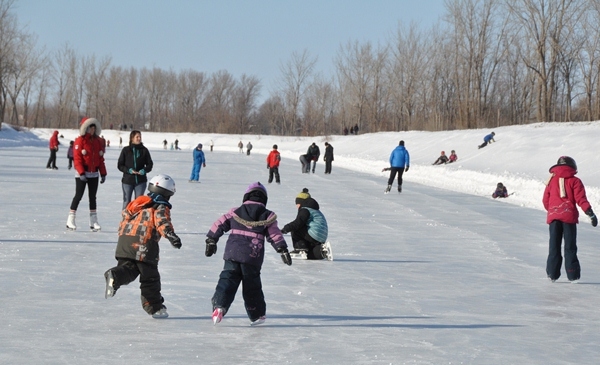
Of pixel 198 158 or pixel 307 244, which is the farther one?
pixel 198 158

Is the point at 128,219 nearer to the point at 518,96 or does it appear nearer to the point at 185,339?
the point at 185,339

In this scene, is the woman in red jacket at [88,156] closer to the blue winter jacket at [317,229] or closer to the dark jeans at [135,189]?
the dark jeans at [135,189]

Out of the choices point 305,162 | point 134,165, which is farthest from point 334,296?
point 305,162

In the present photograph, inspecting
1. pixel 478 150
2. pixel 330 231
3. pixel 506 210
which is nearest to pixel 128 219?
pixel 330 231

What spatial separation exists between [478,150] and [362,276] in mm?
33102

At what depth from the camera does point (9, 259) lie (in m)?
8.49

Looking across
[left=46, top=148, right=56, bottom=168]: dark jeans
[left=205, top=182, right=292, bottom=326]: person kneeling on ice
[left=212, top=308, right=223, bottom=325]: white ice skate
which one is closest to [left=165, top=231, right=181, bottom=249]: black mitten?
[left=205, top=182, right=292, bottom=326]: person kneeling on ice

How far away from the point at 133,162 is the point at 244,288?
20.3ft

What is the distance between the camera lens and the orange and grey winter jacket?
19.3ft

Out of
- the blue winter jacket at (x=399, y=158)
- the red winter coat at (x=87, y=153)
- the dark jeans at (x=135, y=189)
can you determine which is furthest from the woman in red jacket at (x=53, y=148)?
the red winter coat at (x=87, y=153)

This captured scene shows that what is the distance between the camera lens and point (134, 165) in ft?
38.3

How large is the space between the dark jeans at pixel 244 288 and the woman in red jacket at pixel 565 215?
13.2 feet

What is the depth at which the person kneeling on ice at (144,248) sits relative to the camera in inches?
231

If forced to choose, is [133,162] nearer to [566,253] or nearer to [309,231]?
[309,231]
